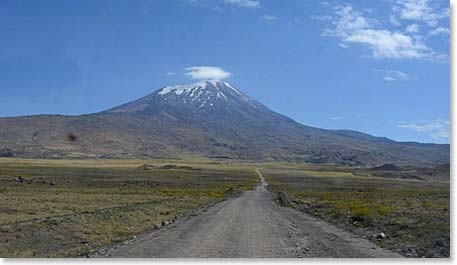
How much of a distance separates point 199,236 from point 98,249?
4.13 m

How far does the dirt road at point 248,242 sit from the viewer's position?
14.8 m

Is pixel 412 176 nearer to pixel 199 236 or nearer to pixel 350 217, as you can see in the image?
pixel 350 217

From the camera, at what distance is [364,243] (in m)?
17.5

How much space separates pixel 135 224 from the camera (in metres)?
24.8

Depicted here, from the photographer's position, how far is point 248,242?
679 inches

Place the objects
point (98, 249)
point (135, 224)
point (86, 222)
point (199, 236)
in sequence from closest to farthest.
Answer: point (98, 249) < point (199, 236) < point (86, 222) < point (135, 224)

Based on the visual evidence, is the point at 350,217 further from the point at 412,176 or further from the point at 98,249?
the point at 412,176

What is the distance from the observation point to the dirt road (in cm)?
1477

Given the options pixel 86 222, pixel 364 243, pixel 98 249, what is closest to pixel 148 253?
pixel 98 249

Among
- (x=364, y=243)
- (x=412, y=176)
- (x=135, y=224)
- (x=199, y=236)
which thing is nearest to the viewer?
(x=364, y=243)

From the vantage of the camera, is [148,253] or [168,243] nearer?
[148,253]

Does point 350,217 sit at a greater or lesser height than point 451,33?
lesser

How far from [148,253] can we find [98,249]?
231 cm

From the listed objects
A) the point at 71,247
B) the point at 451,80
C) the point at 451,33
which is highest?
the point at 451,33
